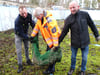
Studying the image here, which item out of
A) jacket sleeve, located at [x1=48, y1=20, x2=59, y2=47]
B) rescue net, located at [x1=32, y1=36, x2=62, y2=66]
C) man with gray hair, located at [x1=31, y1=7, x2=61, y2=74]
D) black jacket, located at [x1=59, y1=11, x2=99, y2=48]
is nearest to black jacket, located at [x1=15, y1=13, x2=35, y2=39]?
man with gray hair, located at [x1=31, y1=7, x2=61, y2=74]

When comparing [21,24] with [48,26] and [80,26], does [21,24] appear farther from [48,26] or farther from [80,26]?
[80,26]

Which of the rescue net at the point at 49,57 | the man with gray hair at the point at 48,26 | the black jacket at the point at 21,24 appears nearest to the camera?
the man with gray hair at the point at 48,26

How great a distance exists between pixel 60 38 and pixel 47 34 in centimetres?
38

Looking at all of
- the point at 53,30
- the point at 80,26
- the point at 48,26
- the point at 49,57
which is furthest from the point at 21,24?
the point at 80,26

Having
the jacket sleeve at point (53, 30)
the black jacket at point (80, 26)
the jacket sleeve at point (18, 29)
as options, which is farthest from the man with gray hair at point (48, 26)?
the jacket sleeve at point (18, 29)

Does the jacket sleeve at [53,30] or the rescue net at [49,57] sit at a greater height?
the jacket sleeve at [53,30]

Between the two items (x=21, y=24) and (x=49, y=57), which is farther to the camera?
(x=21, y=24)

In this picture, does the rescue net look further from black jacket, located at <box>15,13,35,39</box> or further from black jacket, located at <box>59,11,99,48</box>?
black jacket, located at <box>15,13,35,39</box>

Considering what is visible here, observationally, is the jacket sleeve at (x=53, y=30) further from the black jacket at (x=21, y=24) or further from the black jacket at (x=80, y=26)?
the black jacket at (x=21, y=24)

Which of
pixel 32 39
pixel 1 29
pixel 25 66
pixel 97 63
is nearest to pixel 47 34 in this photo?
pixel 32 39

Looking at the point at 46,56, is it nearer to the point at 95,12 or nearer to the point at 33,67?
the point at 33,67

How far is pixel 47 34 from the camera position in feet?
9.18

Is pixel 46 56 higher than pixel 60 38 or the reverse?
the reverse

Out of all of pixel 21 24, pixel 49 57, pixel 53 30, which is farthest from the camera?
pixel 21 24
